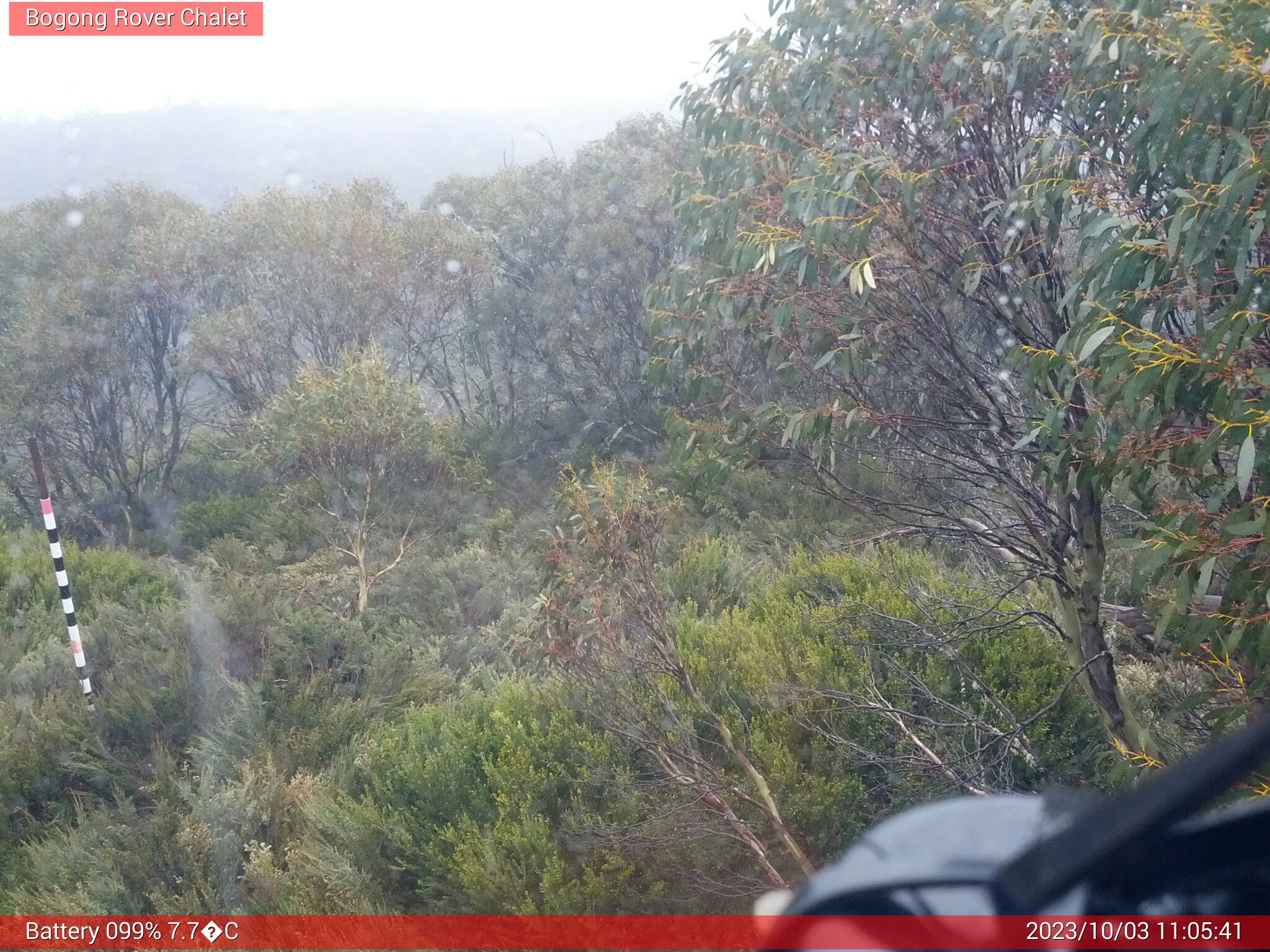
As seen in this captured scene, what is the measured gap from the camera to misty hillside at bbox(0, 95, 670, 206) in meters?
15.0

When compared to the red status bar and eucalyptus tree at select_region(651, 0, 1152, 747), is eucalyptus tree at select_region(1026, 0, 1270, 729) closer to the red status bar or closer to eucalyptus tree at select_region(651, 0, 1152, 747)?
eucalyptus tree at select_region(651, 0, 1152, 747)

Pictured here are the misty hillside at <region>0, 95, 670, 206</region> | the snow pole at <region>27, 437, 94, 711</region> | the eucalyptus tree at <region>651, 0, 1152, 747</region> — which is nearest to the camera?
the eucalyptus tree at <region>651, 0, 1152, 747</region>

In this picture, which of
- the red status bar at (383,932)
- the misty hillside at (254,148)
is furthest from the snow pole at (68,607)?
the misty hillside at (254,148)

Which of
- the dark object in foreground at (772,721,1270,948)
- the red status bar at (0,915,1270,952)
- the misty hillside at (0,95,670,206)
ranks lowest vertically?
the red status bar at (0,915,1270,952)

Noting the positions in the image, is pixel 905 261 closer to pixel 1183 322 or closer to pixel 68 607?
pixel 1183 322

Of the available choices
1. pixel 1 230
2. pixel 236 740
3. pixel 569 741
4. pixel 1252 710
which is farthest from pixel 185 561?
pixel 1252 710

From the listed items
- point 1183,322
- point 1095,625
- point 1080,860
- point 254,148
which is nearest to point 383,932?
point 1095,625

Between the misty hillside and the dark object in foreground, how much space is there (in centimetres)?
1434

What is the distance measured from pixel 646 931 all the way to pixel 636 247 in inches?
426

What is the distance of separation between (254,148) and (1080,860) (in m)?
18.4

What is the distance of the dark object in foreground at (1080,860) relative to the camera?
0.92 m

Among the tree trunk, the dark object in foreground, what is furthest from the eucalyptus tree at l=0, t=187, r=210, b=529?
the dark object in foreground

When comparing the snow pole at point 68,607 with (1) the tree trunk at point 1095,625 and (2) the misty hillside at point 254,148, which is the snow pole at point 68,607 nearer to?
(1) the tree trunk at point 1095,625

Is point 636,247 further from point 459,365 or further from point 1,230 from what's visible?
point 1,230
